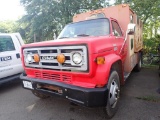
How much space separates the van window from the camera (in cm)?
541

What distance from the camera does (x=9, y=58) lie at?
5457 millimetres

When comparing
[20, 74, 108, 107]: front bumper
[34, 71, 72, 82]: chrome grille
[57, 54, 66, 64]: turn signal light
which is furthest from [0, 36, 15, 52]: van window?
[20, 74, 108, 107]: front bumper

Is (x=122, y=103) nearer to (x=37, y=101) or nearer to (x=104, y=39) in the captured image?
(x=104, y=39)

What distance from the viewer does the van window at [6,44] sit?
5405mm

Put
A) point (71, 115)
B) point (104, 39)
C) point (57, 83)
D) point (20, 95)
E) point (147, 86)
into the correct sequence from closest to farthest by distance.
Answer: point (57, 83) → point (104, 39) → point (71, 115) → point (20, 95) → point (147, 86)

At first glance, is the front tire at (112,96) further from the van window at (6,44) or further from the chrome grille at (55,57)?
the van window at (6,44)

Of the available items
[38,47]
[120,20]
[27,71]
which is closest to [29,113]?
[27,71]

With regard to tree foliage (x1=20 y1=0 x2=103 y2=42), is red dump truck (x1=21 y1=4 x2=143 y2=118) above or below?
below

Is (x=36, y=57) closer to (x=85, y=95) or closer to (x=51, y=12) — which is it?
(x=85, y=95)

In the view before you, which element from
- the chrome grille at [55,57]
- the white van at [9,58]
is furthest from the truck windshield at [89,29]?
the white van at [9,58]

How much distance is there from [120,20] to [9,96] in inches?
165

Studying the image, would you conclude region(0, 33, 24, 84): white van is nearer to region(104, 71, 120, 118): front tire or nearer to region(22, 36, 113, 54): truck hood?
region(22, 36, 113, 54): truck hood

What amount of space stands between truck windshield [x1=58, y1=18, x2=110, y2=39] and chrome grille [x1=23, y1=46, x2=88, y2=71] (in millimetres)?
1025

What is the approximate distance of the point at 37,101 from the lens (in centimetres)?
439
